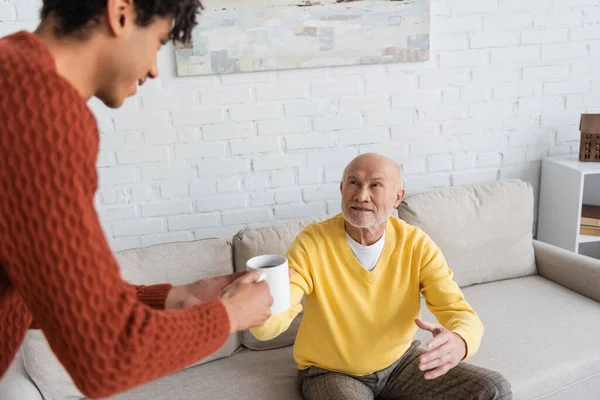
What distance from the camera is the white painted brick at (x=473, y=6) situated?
2549 millimetres

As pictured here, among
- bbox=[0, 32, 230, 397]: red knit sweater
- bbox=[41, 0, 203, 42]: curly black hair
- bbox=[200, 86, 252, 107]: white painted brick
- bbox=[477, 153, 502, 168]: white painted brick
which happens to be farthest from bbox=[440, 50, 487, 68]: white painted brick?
bbox=[0, 32, 230, 397]: red knit sweater

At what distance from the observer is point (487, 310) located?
221cm

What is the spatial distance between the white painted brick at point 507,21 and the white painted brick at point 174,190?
154 cm

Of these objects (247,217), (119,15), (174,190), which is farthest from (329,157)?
(119,15)

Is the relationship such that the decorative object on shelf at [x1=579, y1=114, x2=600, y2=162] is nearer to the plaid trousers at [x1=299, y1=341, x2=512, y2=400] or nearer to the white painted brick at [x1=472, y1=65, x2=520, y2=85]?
the white painted brick at [x1=472, y1=65, x2=520, y2=85]

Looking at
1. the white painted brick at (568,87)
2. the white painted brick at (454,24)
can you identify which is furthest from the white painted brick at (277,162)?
the white painted brick at (568,87)

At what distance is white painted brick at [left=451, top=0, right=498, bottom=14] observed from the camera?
255 cm

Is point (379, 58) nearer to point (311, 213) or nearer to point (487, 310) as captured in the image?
point (311, 213)

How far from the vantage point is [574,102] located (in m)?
2.83

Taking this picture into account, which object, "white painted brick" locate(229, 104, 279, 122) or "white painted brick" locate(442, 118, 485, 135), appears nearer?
"white painted brick" locate(229, 104, 279, 122)

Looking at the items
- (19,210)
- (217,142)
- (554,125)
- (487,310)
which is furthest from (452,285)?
(554,125)

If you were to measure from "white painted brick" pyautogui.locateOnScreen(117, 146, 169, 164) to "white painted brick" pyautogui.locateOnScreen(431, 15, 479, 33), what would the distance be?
1295mm

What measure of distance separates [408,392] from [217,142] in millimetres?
1229

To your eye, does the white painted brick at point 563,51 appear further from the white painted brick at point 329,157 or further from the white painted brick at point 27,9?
the white painted brick at point 27,9
